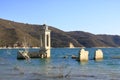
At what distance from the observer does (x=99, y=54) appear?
83500 mm

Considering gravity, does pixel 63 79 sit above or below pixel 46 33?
below

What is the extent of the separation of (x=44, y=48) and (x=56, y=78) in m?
46.3

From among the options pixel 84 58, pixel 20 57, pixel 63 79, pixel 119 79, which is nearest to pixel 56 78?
pixel 63 79

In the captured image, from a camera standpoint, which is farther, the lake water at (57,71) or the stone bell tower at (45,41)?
the stone bell tower at (45,41)

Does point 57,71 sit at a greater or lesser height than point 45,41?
lesser

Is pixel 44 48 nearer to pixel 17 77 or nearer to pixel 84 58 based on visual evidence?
pixel 84 58

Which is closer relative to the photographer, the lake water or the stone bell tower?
the lake water

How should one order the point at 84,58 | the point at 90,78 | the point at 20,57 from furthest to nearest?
the point at 20,57 → the point at 84,58 → the point at 90,78

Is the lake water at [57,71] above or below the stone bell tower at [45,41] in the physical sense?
below

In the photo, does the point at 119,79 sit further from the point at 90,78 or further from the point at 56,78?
the point at 56,78

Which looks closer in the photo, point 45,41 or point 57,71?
point 57,71

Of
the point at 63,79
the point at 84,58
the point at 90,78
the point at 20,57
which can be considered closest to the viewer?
the point at 63,79

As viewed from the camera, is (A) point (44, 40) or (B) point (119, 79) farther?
(A) point (44, 40)

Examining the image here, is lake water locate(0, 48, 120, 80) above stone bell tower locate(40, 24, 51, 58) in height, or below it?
below
